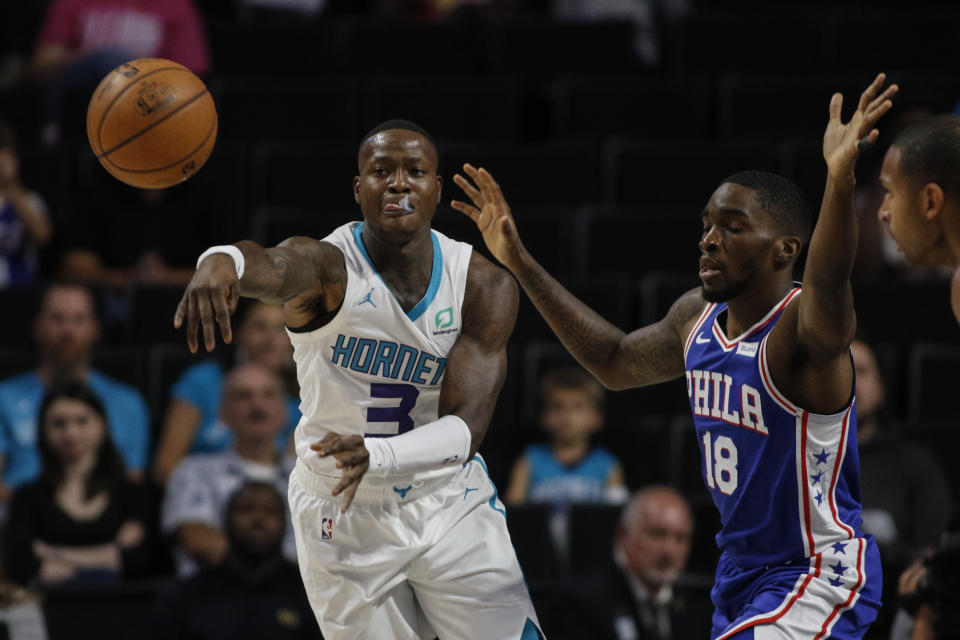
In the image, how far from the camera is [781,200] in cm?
432

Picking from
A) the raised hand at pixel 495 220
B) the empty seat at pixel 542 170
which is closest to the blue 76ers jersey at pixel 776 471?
the raised hand at pixel 495 220

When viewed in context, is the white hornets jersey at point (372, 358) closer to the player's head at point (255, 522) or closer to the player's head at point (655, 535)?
the player's head at point (255, 522)

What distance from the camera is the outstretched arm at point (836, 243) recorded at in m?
3.74

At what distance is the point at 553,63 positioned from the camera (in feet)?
33.5

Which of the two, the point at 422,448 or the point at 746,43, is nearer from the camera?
the point at 422,448

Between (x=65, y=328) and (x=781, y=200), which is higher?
(x=781, y=200)

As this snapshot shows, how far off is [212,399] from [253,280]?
3717 mm

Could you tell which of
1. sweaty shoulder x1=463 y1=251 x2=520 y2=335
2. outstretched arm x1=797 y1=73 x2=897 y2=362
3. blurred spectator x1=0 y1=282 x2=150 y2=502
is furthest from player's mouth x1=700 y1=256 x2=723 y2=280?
blurred spectator x1=0 y1=282 x2=150 y2=502

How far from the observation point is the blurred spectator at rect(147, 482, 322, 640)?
648cm

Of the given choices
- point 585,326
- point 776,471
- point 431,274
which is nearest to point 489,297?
point 431,274

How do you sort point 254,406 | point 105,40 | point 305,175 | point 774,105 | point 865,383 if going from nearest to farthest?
point 865,383
point 254,406
point 305,175
point 774,105
point 105,40

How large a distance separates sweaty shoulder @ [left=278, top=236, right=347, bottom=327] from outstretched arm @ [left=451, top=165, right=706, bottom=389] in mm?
512

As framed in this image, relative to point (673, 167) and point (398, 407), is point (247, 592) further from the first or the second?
point (673, 167)

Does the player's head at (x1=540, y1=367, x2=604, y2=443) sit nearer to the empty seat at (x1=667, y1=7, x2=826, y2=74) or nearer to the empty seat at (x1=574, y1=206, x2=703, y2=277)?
the empty seat at (x1=574, y1=206, x2=703, y2=277)
